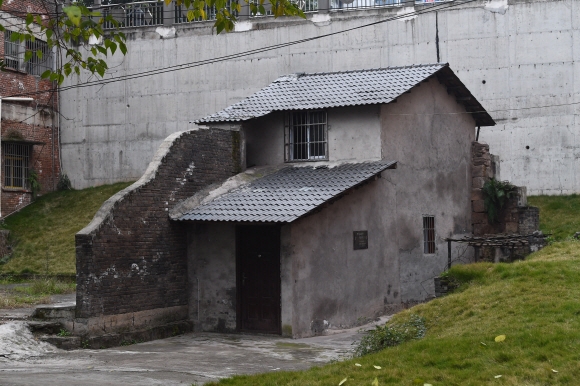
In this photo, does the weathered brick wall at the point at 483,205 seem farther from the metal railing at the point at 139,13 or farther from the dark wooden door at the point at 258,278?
the metal railing at the point at 139,13

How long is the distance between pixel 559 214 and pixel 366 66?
28.4 feet

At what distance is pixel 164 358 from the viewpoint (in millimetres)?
15047

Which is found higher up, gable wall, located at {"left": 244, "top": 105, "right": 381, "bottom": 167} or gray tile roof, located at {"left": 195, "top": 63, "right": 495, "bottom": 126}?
gray tile roof, located at {"left": 195, "top": 63, "right": 495, "bottom": 126}

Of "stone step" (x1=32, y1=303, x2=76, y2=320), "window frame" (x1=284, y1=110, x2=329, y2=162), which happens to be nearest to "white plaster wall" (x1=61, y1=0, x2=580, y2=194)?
"window frame" (x1=284, y1=110, x2=329, y2=162)

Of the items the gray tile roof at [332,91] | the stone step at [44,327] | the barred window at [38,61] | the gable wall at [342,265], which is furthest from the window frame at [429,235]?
the barred window at [38,61]

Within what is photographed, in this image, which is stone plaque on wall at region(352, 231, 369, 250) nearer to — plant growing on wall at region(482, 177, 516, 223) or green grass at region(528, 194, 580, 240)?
plant growing on wall at region(482, 177, 516, 223)

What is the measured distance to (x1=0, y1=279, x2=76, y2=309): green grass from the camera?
2038cm

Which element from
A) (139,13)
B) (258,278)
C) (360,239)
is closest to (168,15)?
(139,13)

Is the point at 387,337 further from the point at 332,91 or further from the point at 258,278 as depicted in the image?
the point at 332,91

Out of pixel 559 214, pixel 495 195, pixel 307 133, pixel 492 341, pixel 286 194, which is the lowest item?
pixel 492 341

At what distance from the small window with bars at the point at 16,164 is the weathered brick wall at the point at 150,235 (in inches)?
580

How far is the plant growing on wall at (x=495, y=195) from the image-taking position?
972 inches

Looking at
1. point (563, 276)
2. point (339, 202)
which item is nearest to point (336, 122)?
point (339, 202)

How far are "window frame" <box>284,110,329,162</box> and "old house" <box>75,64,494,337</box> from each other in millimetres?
31
